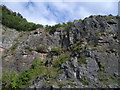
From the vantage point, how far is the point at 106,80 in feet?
57.7

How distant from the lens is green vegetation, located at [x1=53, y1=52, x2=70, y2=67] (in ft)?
70.6

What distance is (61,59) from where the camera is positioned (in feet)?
73.8

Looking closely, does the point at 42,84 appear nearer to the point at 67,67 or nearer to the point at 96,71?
the point at 67,67

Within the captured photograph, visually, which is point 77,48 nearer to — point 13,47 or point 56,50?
point 56,50

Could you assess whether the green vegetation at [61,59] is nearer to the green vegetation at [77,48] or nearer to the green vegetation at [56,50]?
the green vegetation at [56,50]

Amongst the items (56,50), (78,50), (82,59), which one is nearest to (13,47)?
(56,50)

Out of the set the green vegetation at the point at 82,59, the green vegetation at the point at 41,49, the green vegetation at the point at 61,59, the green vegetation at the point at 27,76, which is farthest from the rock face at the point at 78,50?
the green vegetation at the point at 27,76

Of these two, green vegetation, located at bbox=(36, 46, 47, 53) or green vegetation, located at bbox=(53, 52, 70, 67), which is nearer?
green vegetation, located at bbox=(53, 52, 70, 67)

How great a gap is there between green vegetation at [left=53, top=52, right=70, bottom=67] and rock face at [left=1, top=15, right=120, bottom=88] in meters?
0.64

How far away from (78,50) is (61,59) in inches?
105

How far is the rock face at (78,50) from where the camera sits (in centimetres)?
1817

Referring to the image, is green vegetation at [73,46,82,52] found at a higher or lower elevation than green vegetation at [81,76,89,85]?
higher

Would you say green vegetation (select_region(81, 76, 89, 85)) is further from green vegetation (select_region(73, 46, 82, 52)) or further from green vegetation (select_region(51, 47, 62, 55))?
green vegetation (select_region(51, 47, 62, 55))

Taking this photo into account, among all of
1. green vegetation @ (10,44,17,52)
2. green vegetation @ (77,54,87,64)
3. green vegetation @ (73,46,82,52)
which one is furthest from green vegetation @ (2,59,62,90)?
green vegetation @ (10,44,17,52)
